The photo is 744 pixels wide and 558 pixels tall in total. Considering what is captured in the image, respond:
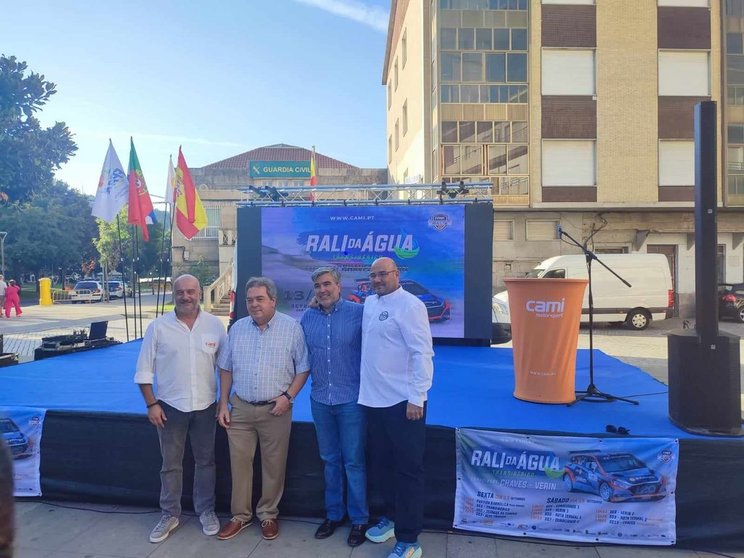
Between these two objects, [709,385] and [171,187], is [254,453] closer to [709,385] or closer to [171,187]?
[709,385]

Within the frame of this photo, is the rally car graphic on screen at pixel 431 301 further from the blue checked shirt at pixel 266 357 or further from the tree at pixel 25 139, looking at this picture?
the tree at pixel 25 139

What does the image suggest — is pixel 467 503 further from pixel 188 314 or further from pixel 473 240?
pixel 473 240

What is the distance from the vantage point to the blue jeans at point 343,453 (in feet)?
11.0

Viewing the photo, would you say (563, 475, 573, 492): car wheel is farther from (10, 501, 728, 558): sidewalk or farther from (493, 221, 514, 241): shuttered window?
(493, 221, 514, 241): shuttered window

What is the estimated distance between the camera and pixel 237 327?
3.45 m

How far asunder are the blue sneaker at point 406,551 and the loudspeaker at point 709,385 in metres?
2.00

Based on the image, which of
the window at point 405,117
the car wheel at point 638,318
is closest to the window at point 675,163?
the car wheel at point 638,318

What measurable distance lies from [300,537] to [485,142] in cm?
2006

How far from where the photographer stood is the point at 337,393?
331 centimetres

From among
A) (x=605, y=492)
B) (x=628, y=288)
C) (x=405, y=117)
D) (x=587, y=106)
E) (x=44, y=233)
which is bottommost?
(x=605, y=492)

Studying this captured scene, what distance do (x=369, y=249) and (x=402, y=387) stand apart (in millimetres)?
5066

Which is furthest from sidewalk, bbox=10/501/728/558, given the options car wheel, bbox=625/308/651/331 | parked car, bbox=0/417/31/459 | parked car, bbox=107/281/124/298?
parked car, bbox=107/281/124/298

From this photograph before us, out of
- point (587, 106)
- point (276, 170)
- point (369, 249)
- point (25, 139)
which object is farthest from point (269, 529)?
point (276, 170)

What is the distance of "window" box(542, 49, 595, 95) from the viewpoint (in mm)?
21406
